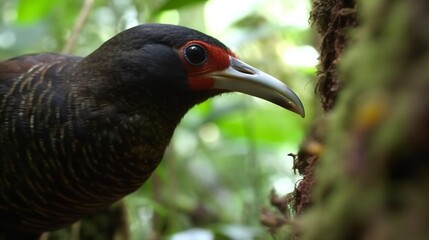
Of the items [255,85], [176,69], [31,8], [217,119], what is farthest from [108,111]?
[217,119]

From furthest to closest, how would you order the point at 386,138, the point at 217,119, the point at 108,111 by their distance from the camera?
the point at 217,119
the point at 108,111
the point at 386,138

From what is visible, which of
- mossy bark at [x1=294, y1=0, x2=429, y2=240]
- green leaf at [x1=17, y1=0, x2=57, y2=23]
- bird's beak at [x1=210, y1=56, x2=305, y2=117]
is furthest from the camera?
green leaf at [x1=17, y1=0, x2=57, y2=23]

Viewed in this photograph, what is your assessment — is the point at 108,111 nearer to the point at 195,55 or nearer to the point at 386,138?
the point at 195,55

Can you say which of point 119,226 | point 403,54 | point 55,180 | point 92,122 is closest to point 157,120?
point 92,122

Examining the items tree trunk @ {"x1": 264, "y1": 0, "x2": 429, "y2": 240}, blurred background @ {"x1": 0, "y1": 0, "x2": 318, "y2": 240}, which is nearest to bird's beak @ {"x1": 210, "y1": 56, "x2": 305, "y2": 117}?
blurred background @ {"x1": 0, "y1": 0, "x2": 318, "y2": 240}

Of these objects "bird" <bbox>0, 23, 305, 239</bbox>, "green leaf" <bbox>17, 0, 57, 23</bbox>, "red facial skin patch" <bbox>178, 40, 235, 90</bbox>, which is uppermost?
"green leaf" <bbox>17, 0, 57, 23</bbox>

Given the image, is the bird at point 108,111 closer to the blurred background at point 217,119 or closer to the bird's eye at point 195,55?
the bird's eye at point 195,55

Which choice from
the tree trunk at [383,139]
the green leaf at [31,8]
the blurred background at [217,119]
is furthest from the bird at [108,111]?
the tree trunk at [383,139]

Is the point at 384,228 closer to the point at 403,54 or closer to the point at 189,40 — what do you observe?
the point at 403,54

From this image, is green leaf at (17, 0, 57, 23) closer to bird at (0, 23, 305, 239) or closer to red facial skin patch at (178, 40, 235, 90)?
bird at (0, 23, 305, 239)
